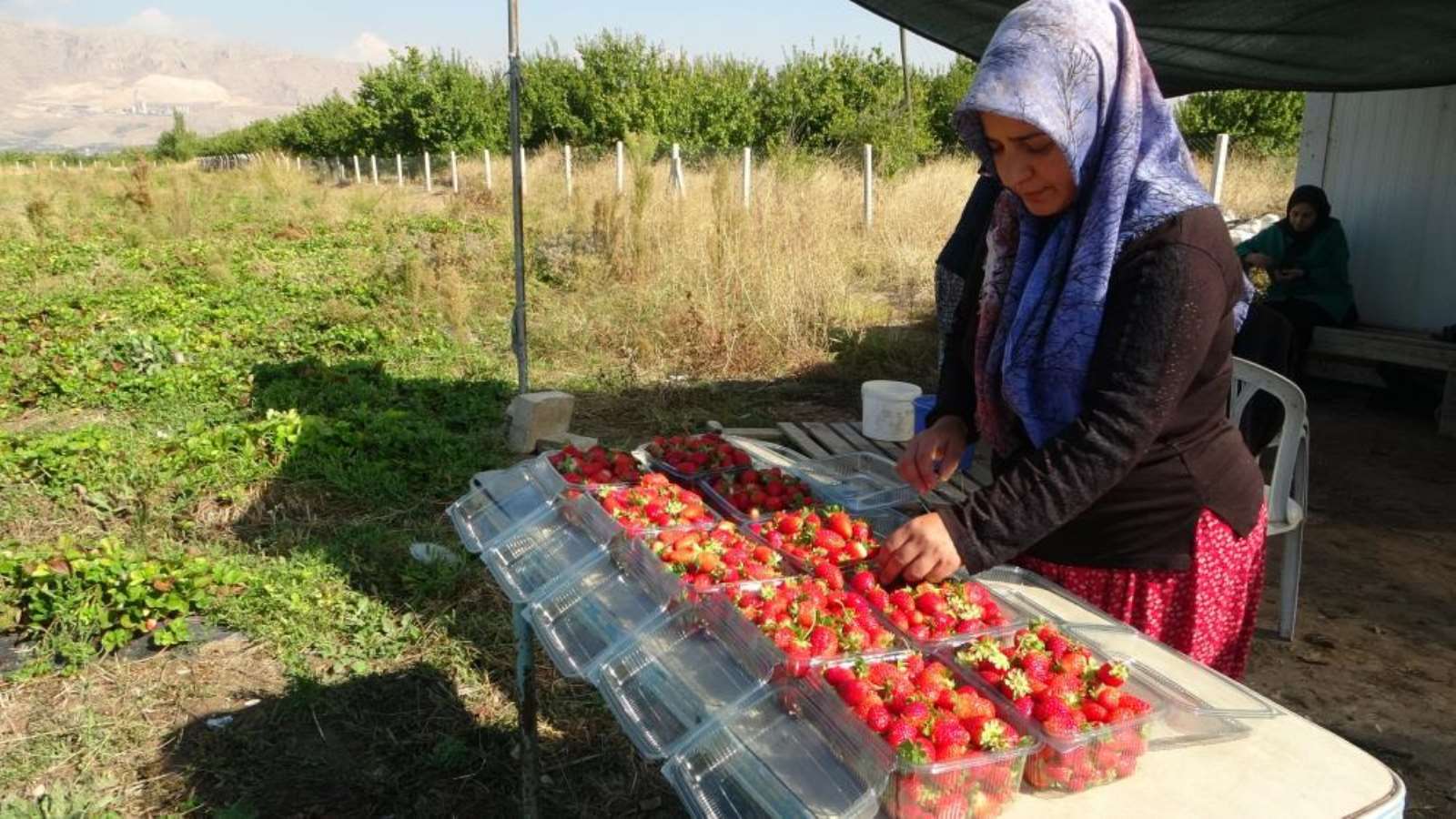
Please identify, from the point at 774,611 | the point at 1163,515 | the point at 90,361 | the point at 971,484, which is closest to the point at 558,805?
the point at 774,611

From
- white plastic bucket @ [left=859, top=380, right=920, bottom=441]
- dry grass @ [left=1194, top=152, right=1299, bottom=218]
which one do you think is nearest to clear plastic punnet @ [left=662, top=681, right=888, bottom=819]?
white plastic bucket @ [left=859, top=380, right=920, bottom=441]

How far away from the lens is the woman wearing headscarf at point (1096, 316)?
1.26m

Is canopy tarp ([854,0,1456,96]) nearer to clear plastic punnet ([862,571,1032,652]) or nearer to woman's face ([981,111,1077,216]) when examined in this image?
woman's face ([981,111,1077,216])

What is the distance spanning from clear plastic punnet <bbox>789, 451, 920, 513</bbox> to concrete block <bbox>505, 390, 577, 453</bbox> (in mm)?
2695

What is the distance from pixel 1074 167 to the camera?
1.31 meters

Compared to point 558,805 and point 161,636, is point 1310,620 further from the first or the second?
point 161,636

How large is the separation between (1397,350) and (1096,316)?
17.2 ft

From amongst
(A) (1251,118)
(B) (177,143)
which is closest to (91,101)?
(B) (177,143)

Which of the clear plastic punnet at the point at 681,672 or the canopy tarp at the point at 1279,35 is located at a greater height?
the canopy tarp at the point at 1279,35

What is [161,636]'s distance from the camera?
2.99m

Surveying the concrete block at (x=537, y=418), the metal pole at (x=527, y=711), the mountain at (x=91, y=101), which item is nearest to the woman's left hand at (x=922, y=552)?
the metal pole at (x=527, y=711)

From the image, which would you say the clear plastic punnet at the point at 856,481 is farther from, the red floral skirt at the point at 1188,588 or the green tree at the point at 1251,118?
the green tree at the point at 1251,118

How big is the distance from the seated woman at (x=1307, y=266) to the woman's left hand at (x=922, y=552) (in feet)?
17.3

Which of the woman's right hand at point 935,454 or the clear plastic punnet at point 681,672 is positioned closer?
the clear plastic punnet at point 681,672
